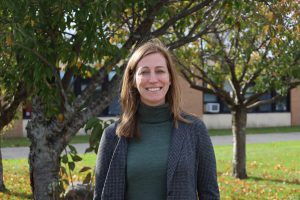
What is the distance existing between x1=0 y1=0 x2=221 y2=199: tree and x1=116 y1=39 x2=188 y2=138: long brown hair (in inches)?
65.1

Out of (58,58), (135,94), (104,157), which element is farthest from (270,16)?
(104,157)

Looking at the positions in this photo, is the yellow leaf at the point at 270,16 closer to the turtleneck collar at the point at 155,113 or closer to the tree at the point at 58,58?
the tree at the point at 58,58

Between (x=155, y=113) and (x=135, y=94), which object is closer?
(x=155, y=113)

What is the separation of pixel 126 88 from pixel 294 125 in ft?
91.6

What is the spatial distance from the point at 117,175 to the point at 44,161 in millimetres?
2862

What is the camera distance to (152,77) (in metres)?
2.83

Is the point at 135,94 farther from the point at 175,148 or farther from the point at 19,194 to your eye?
the point at 19,194

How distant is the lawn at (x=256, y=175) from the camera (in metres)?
9.66

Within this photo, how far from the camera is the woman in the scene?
2.72 meters

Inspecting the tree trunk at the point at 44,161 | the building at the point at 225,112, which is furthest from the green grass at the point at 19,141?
the tree trunk at the point at 44,161

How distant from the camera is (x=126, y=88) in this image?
2.99 m

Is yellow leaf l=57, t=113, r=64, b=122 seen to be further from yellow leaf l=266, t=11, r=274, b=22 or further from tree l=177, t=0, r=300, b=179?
tree l=177, t=0, r=300, b=179

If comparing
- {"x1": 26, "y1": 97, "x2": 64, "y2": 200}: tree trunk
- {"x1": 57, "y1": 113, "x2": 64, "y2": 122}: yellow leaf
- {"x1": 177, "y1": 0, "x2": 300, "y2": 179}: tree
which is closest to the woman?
{"x1": 57, "y1": 113, "x2": 64, "y2": 122}: yellow leaf

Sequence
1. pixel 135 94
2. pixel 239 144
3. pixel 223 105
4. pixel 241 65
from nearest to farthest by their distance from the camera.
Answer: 1. pixel 135 94
2. pixel 241 65
3. pixel 239 144
4. pixel 223 105
